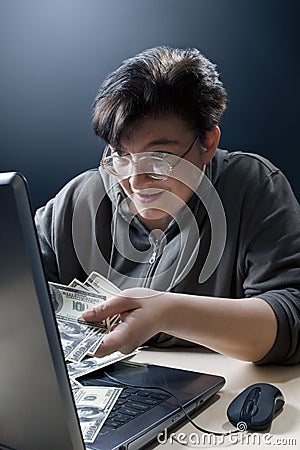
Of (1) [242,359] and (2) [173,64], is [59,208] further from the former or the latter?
(1) [242,359]

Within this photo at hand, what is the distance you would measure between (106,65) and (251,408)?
172cm

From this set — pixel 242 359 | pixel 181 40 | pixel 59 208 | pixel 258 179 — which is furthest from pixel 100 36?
pixel 242 359

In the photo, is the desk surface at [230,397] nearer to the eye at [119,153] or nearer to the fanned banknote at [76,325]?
the fanned banknote at [76,325]

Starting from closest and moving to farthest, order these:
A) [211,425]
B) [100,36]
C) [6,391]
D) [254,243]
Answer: [6,391], [211,425], [254,243], [100,36]

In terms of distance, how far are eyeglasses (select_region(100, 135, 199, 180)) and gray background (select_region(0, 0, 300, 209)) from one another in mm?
945

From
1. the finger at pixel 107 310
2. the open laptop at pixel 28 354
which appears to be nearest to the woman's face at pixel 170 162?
the finger at pixel 107 310

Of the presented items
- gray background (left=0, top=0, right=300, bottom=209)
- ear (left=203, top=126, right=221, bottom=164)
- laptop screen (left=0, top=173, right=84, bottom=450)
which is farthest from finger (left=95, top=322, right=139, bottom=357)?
gray background (left=0, top=0, right=300, bottom=209)

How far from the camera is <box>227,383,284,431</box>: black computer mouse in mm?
921

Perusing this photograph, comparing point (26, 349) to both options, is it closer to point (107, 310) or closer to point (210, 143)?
point (107, 310)

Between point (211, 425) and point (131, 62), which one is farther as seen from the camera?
point (131, 62)

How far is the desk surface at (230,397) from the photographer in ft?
2.93

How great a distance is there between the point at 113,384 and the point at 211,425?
195 mm

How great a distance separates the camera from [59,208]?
155cm

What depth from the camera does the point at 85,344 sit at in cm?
106
